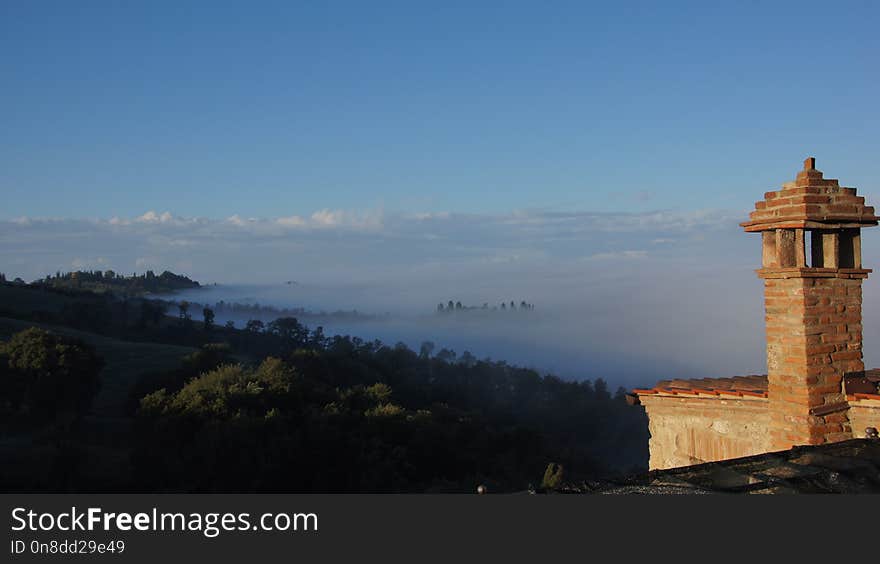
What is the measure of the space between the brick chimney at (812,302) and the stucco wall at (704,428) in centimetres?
92

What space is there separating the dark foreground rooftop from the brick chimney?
1245mm

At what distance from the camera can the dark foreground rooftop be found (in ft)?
13.1

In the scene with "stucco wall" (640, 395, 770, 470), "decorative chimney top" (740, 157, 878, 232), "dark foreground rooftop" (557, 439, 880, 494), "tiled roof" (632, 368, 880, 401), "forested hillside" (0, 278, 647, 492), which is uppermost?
"decorative chimney top" (740, 157, 878, 232)

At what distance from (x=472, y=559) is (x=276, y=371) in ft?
86.2

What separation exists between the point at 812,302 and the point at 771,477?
2597 millimetres

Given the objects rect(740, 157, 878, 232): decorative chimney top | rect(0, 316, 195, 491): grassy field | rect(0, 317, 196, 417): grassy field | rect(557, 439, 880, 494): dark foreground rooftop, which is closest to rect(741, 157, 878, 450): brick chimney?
rect(740, 157, 878, 232): decorative chimney top

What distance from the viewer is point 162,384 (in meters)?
30.1

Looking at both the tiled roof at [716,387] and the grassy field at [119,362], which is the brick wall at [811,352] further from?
the grassy field at [119,362]

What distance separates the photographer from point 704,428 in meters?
8.16

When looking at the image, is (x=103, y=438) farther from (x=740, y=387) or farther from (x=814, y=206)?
(x=814, y=206)

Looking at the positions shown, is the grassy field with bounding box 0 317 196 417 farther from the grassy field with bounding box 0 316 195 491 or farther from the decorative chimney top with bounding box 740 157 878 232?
the decorative chimney top with bounding box 740 157 878 232

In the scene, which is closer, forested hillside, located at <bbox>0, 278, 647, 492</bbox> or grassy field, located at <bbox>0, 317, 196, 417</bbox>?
forested hillside, located at <bbox>0, 278, 647, 492</bbox>

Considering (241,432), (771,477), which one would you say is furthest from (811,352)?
(241,432)

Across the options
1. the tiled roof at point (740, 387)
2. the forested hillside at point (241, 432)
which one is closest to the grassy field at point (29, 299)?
the forested hillside at point (241, 432)
